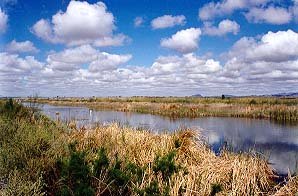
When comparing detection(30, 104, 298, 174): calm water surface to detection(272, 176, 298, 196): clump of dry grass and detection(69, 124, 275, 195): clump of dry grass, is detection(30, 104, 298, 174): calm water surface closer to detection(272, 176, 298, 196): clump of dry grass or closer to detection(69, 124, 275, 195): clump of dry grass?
detection(69, 124, 275, 195): clump of dry grass

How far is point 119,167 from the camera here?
7332 millimetres

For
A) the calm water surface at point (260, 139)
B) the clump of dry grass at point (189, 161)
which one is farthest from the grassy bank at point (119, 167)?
the calm water surface at point (260, 139)

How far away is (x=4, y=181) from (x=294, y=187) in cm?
640

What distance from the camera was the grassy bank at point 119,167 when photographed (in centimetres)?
672

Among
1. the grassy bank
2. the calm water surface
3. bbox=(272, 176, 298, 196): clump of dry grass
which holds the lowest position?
the calm water surface

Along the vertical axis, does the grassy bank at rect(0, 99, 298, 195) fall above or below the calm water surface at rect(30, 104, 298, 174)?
above

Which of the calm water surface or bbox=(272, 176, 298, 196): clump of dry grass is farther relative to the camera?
the calm water surface

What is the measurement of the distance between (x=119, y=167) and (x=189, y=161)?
4.34m

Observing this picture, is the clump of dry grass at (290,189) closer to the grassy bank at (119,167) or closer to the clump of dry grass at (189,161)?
the grassy bank at (119,167)

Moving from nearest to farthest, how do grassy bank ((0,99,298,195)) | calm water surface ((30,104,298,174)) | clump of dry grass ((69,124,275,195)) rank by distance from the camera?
grassy bank ((0,99,298,195)) → clump of dry grass ((69,124,275,195)) → calm water surface ((30,104,298,174))

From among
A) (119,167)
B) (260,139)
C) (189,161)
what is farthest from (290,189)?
(260,139)

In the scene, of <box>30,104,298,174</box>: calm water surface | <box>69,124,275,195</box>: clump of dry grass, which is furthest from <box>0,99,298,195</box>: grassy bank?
<box>30,104,298,174</box>: calm water surface

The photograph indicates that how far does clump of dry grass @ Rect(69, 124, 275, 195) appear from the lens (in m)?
8.52

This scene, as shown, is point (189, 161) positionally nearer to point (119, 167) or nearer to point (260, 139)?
point (119, 167)
